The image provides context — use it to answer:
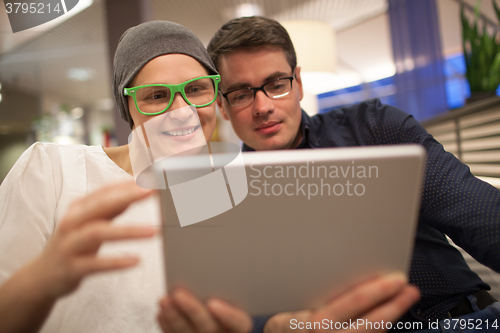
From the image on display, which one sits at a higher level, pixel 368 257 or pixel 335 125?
pixel 335 125

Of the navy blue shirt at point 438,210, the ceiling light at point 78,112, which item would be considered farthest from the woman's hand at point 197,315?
the ceiling light at point 78,112

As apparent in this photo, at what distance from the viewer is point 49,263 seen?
1.54 ft

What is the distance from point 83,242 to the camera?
1.46 ft

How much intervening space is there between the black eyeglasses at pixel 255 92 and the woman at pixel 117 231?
8.4 inches

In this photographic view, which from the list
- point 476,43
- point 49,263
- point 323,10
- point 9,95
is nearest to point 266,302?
point 49,263

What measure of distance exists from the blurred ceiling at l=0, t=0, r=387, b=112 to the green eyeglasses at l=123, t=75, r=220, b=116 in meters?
1.69

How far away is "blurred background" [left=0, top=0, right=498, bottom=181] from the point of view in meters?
2.03

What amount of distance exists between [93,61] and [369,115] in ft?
14.7

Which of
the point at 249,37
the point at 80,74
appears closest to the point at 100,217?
the point at 249,37

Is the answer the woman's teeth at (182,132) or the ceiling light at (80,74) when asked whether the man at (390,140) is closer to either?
the woman's teeth at (182,132)

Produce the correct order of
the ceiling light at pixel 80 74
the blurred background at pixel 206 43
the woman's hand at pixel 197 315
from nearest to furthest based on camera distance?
the woman's hand at pixel 197 315, the blurred background at pixel 206 43, the ceiling light at pixel 80 74

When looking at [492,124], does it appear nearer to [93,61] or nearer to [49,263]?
[49,263]

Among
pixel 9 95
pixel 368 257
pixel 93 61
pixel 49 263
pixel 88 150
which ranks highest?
pixel 93 61

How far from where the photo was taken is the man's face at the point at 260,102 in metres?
1.19
